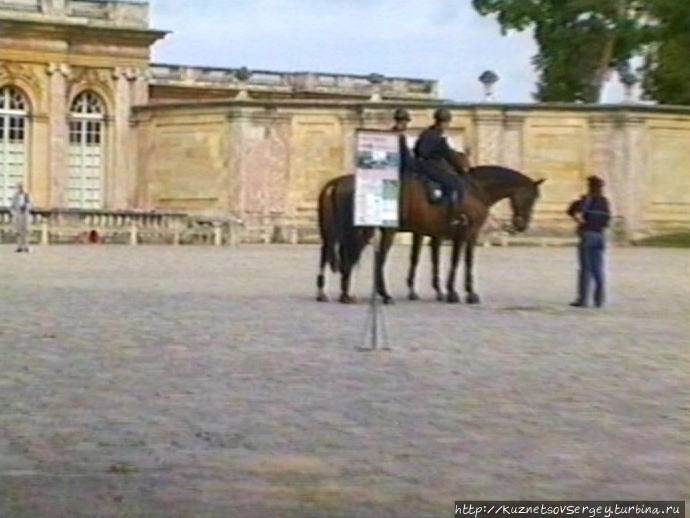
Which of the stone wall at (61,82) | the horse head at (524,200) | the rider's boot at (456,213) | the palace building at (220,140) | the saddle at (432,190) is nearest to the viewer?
the saddle at (432,190)

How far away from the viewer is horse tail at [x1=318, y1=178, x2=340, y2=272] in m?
18.8

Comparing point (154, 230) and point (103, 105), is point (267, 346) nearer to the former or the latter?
point (154, 230)

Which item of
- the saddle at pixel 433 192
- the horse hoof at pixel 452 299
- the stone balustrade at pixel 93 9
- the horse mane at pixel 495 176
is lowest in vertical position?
the horse hoof at pixel 452 299

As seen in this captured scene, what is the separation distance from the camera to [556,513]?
6160 mm

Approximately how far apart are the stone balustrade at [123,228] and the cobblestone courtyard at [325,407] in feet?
89.1

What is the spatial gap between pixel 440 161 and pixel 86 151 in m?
37.2

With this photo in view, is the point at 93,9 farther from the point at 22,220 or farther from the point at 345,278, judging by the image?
the point at 345,278

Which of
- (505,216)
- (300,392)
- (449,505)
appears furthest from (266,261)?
(449,505)

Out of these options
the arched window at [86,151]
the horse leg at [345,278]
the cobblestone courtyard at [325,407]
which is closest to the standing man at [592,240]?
the cobblestone courtyard at [325,407]

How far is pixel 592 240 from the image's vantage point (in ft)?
63.5

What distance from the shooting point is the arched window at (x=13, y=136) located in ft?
176

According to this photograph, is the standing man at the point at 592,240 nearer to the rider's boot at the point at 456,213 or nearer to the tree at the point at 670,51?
the rider's boot at the point at 456,213

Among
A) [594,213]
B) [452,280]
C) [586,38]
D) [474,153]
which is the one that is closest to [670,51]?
Answer: [586,38]

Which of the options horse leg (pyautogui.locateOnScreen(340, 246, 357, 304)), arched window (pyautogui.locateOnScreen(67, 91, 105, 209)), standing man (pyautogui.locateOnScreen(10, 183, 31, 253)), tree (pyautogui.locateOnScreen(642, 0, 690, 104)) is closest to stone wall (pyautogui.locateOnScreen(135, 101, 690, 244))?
tree (pyautogui.locateOnScreen(642, 0, 690, 104))
